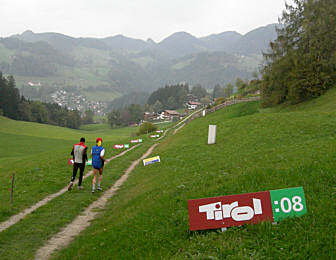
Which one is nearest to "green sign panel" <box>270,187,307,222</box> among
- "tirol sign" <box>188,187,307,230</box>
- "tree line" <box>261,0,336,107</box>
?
"tirol sign" <box>188,187,307,230</box>

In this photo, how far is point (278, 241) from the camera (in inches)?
231

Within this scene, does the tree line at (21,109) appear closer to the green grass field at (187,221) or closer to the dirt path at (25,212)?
the dirt path at (25,212)

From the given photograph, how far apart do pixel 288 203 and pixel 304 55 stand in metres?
39.9

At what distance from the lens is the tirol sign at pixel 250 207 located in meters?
6.59

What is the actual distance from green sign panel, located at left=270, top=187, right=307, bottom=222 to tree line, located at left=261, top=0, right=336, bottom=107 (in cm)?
3655

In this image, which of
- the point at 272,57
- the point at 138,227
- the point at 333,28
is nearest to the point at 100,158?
the point at 138,227

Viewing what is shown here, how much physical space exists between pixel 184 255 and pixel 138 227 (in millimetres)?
2456

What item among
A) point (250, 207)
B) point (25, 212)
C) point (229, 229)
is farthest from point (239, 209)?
point (25, 212)

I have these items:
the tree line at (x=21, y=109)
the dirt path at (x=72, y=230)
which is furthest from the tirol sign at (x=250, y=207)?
the tree line at (x=21, y=109)

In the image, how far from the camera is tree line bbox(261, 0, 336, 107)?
38781 millimetres

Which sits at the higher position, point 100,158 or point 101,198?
point 100,158

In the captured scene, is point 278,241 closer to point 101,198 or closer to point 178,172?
point 178,172

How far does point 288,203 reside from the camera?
21.7 ft

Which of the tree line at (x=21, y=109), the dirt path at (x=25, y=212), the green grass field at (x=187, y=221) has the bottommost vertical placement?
the dirt path at (x=25, y=212)
